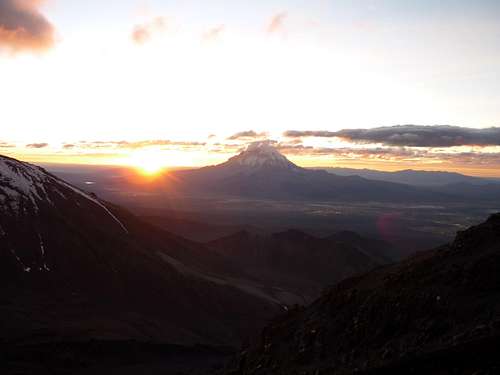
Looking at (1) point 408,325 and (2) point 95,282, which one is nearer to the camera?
(1) point 408,325

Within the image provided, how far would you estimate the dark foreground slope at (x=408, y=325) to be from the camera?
24250 millimetres

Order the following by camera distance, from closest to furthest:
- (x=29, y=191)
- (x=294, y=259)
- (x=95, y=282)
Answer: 1. (x=95, y=282)
2. (x=29, y=191)
3. (x=294, y=259)

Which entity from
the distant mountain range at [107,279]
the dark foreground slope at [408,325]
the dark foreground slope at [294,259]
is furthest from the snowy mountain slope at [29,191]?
the dark foreground slope at [408,325]

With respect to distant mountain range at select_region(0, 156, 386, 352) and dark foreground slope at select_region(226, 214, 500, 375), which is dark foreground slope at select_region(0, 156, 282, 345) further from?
dark foreground slope at select_region(226, 214, 500, 375)

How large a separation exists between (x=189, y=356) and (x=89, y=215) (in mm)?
77984

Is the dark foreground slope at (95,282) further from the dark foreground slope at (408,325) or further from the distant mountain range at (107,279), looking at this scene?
the dark foreground slope at (408,325)

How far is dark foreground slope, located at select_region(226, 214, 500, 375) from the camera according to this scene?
24250 millimetres

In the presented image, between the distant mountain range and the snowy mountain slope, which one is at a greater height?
the snowy mountain slope

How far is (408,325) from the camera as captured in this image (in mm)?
32000

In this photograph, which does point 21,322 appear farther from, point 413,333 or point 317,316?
point 413,333

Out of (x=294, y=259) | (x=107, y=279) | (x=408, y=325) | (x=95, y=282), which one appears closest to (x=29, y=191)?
(x=95, y=282)

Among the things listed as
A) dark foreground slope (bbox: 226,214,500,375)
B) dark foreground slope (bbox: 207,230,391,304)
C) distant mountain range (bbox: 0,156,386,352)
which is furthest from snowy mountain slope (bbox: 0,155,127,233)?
dark foreground slope (bbox: 226,214,500,375)

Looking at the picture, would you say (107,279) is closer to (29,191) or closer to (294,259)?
(29,191)

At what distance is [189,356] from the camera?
7819 centimetres
